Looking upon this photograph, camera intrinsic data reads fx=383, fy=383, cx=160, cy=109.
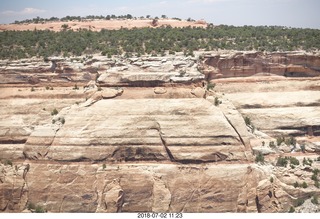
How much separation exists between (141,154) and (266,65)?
296 inches

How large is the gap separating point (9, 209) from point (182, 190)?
23.2 feet

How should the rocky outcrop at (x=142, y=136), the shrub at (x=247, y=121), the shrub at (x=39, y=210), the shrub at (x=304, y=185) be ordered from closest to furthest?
1. the shrub at (x=39, y=210)
2. the rocky outcrop at (x=142, y=136)
3. the shrub at (x=304, y=185)
4. the shrub at (x=247, y=121)

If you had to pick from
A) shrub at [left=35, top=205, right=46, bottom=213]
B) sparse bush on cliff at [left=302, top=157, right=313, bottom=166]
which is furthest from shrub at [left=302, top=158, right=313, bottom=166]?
shrub at [left=35, top=205, right=46, bottom=213]

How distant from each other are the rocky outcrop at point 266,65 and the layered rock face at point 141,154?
6.88 ft

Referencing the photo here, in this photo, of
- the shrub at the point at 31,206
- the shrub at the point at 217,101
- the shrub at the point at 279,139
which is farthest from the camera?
the shrub at the point at 279,139

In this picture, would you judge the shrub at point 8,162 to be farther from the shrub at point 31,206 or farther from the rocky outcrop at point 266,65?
the rocky outcrop at point 266,65

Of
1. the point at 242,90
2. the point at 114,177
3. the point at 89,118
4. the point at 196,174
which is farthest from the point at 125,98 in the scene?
the point at 242,90

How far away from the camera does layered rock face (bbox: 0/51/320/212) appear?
15320 mm

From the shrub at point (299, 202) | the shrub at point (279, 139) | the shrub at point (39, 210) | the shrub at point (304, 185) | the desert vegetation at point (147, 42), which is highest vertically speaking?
the desert vegetation at point (147, 42)

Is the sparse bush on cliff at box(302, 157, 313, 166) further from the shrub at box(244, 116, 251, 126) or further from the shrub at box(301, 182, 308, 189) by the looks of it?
the shrub at box(244, 116, 251, 126)

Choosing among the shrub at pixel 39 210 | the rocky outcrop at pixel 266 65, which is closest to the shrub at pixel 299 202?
the rocky outcrop at pixel 266 65

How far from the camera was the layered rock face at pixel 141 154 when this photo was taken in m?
15.3

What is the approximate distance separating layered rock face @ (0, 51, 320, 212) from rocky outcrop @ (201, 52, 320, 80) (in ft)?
6.88

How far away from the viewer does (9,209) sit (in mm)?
15609
